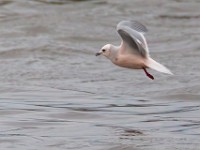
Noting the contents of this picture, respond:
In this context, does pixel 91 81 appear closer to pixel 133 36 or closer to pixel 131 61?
pixel 131 61

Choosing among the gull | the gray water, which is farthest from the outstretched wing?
the gray water

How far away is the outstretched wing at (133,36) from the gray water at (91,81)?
3.15 feet

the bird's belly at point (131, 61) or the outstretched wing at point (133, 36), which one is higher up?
the outstretched wing at point (133, 36)

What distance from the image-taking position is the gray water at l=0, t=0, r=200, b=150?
11938mm

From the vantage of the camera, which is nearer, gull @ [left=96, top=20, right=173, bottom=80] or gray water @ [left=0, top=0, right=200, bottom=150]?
gray water @ [left=0, top=0, right=200, bottom=150]

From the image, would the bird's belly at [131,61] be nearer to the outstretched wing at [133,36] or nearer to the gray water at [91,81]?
the outstretched wing at [133,36]

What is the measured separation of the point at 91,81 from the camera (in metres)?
16.1

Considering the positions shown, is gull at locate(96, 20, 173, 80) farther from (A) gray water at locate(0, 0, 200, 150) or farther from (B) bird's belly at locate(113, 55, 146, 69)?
(A) gray water at locate(0, 0, 200, 150)

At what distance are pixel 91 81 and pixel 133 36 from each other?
14.3 ft

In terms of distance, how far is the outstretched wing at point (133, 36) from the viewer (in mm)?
11789

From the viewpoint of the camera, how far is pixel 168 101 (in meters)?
14.6

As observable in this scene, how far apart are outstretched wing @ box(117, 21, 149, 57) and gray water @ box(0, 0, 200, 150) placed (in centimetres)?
96

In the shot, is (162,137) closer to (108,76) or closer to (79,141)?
(79,141)

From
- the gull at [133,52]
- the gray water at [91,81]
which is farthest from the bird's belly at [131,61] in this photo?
A: the gray water at [91,81]
